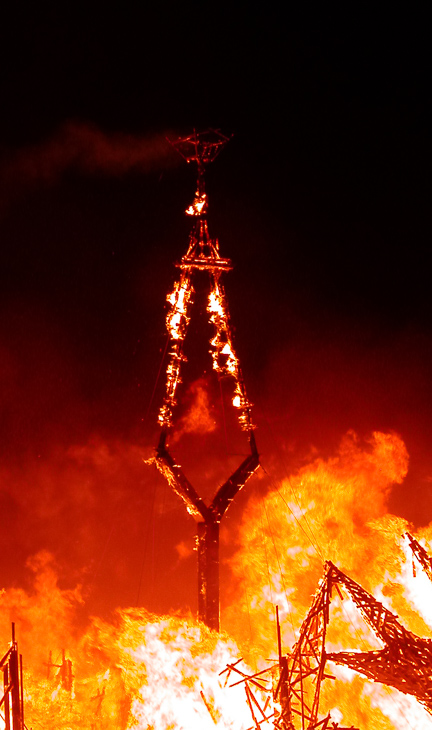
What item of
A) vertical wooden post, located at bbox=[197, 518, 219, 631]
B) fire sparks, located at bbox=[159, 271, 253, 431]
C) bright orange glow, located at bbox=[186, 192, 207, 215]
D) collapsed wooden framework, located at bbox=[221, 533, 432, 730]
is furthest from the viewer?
bright orange glow, located at bbox=[186, 192, 207, 215]

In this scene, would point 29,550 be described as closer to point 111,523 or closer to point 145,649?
point 111,523

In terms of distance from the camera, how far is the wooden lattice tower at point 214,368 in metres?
21.2

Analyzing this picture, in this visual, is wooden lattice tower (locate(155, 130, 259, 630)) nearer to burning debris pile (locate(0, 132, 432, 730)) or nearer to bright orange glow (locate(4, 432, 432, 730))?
burning debris pile (locate(0, 132, 432, 730))

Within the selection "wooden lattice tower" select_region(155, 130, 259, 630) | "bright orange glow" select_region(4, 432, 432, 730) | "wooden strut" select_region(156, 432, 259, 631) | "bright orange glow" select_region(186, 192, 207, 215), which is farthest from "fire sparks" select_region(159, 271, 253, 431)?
"bright orange glow" select_region(4, 432, 432, 730)

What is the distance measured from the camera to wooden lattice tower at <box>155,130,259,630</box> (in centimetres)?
2125

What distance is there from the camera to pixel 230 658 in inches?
779

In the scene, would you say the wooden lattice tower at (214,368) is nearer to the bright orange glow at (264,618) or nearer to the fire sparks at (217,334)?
the fire sparks at (217,334)

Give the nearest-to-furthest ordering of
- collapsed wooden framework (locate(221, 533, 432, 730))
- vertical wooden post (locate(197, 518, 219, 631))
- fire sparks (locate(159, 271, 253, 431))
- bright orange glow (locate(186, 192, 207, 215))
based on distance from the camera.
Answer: collapsed wooden framework (locate(221, 533, 432, 730)) → vertical wooden post (locate(197, 518, 219, 631)) → fire sparks (locate(159, 271, 253, 431)) → bright orange glow (locate(186, 192, 207, 215))

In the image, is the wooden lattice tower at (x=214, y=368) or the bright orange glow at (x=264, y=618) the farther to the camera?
the wooden lattice tower at (x=214, y=368)

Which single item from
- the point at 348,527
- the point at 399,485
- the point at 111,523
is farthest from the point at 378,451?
the point at 111,523

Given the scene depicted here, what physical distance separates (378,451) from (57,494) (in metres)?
14.7

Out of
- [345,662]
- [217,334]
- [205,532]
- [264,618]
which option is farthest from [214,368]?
[264,618]

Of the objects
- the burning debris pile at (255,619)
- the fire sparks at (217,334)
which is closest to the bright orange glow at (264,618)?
the burning debris pile at (255,619)

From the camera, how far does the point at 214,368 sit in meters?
23.0
